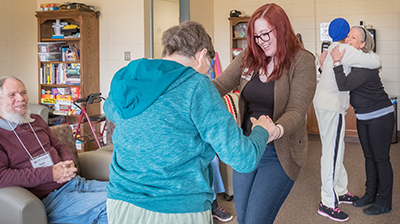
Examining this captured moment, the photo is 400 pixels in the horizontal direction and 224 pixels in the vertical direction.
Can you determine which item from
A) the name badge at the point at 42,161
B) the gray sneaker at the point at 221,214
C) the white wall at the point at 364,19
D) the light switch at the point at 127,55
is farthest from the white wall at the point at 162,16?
the name badge at the point at 42,161

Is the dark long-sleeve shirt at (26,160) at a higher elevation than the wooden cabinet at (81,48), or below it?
below

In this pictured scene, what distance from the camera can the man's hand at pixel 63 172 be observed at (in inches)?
89.4

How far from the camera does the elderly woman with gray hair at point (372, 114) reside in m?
2.92

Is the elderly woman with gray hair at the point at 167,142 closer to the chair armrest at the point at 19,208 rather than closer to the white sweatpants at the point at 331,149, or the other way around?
the chair armrest at the point at 19,208

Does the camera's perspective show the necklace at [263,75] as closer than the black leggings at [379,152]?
Yes

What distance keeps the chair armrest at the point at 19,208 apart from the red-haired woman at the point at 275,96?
1.12 m

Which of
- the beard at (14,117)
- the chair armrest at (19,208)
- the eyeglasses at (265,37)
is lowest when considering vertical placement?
the chair armrest at (19,208)

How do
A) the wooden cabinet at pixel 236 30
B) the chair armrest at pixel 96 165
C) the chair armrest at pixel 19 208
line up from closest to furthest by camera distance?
the chair armrest at pixel 19 208 → the chair armrest at pixel 96 165 → the wooden cabinet at pixel 236 30

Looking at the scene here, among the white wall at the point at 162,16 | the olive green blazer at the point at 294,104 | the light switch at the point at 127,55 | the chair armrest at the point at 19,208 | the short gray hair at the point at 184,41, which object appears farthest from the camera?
the light switch at the point at 127,55

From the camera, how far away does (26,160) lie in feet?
7.49

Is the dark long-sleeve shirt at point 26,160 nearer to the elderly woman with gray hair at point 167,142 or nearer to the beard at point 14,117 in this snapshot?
the beard at point 14,117

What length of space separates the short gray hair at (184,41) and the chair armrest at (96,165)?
1710mm

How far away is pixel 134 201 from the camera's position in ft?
3.71

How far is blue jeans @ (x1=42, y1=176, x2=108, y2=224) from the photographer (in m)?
2.17
